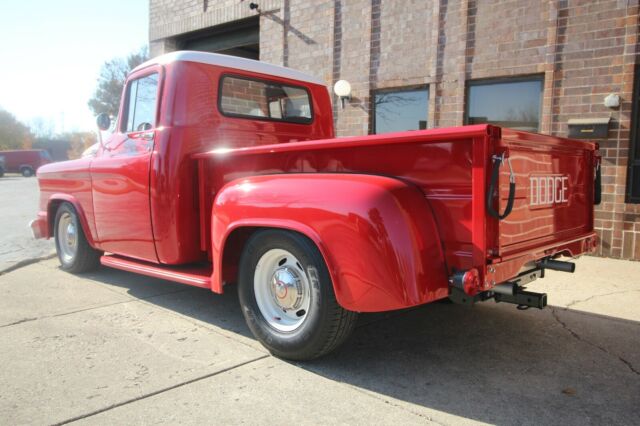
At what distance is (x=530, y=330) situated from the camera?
12.6ft

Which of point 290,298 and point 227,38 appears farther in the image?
point 227,38

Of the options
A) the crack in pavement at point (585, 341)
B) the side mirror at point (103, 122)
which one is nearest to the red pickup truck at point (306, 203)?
the side mirror at point (103, 122)

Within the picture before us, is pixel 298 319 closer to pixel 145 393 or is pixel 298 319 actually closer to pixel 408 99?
pixel 145 393

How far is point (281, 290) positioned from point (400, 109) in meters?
5.91

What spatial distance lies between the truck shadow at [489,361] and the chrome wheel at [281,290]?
0.32 metres

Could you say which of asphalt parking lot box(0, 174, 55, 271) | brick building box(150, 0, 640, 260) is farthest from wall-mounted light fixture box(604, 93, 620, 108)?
asphalt parking lot box(0, 174, 55, 271)

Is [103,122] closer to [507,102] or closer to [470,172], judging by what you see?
[470,172]

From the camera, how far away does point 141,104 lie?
4492mm

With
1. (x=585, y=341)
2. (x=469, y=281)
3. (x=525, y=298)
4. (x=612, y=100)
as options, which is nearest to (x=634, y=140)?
(x=612, y=100)

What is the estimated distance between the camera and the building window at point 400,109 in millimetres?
8164

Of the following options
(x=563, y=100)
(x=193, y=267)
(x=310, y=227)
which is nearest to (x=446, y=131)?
(x=310, y=227)

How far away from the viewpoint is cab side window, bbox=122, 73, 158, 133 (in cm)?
427

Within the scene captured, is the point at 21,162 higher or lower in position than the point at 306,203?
lower

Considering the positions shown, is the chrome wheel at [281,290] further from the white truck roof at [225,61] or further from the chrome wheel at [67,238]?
the chrome wheel at [67,238]
